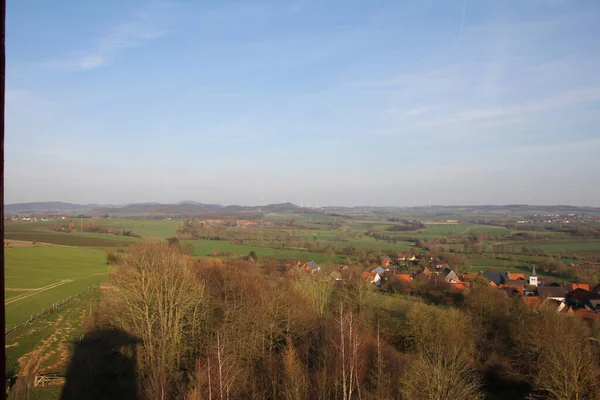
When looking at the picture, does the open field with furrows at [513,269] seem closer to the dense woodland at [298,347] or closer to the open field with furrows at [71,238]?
the dense woodland at [298,347]

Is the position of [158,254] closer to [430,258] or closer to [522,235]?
[430,258]

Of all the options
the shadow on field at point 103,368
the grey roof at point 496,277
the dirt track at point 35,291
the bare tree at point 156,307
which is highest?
the bare tree at point 156,307

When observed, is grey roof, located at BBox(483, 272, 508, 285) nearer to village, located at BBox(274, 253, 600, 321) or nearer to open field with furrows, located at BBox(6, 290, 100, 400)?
village, located at BBox(274, 253, 600, 321)

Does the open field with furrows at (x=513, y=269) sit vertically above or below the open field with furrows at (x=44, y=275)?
below

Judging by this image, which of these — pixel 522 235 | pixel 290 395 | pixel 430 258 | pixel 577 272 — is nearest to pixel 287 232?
pixel 430 258

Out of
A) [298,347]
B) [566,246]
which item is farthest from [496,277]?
[298,347]

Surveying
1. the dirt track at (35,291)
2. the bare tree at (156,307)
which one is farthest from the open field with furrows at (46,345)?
the dirt track at (35,291)
